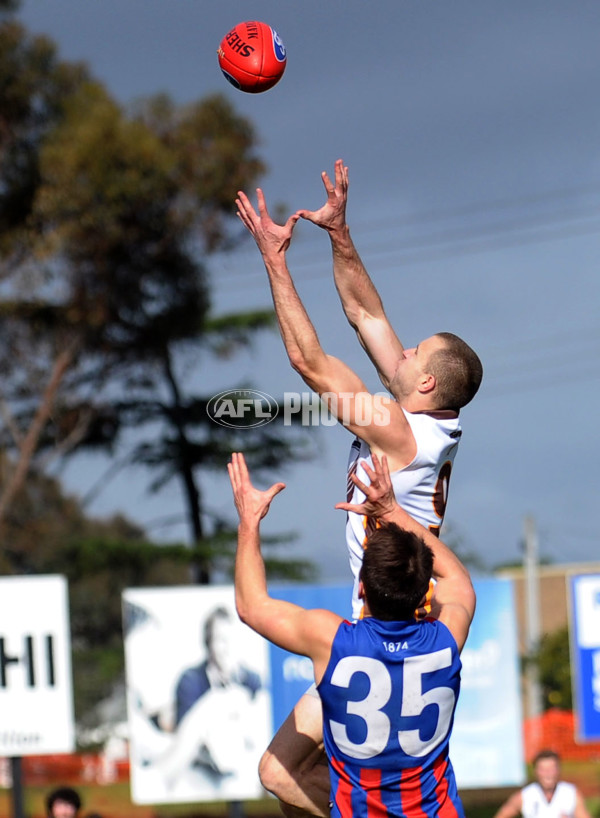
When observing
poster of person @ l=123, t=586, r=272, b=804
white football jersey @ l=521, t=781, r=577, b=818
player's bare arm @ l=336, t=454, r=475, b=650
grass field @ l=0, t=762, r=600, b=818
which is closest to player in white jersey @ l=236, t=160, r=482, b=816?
player's bare arm @ l=336, t=454, r=475, b=650

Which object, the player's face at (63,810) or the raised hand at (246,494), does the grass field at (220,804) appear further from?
the raised hand at (246,494)

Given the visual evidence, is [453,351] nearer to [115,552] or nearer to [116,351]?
[116,351]

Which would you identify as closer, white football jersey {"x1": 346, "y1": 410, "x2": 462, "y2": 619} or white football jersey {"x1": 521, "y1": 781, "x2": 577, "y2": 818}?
white football jersey {"x1": 346, "y1": 410, "x2": 462, "y2": 619}

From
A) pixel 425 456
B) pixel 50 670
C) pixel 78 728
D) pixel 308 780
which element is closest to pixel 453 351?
pixel 425 456

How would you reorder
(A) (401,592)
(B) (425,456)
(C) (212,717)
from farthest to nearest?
(C) (212,717) → (B) (425,456) → (A) (401,592)

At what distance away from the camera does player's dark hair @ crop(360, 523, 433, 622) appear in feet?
14.8

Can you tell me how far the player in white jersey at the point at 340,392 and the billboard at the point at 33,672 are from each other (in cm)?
637

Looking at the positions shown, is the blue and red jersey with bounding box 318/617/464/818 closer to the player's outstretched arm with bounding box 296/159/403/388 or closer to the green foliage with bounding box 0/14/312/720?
the player's outstretched arm with bounding box 296/159/403/388

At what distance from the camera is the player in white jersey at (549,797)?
36.8ft

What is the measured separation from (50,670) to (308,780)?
671 cm

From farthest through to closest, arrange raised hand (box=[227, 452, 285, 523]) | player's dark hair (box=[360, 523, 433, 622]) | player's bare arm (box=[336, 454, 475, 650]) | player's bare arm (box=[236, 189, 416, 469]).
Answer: player's bare arm (box=[236, 189, 416, 469]) → player's bare arm (box=[336, 454, 475, 650]) → raised hand (box=[227, 452, 285, 523]) → player's dark hair (box=[360, 523, 433, 622])

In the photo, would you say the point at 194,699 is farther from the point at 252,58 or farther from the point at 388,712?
the point at 388,712

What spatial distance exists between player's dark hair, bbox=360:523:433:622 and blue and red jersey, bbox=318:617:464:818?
85 millimetres

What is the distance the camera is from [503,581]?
13.1 m
